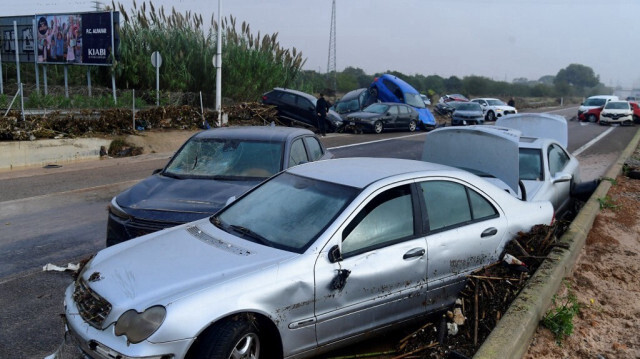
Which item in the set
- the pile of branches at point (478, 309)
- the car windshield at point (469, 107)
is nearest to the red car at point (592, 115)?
the car windshield at point (469, 107)

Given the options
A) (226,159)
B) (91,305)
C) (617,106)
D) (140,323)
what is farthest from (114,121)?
(617,106)

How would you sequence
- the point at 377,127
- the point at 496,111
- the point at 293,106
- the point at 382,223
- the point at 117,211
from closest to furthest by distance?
the point at 382,223, the point at 117,211, the point at 293,106, the point at 377,127, the point at 496,111

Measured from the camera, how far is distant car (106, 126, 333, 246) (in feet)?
19.7

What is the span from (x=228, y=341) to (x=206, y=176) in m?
3.89

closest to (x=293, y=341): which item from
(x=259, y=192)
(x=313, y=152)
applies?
(x=259, y=192)

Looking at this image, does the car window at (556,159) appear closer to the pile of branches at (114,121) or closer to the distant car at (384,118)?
the pile of branches at (114,121)

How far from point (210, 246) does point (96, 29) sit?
64.9 ft

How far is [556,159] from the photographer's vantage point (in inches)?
361

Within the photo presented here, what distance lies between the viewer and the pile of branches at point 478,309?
430cm

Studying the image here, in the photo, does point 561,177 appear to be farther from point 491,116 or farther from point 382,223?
point 491,116

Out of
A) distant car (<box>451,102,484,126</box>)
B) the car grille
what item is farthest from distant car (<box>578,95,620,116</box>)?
the car grille

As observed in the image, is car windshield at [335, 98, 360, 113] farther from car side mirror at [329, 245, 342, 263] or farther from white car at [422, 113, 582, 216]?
car side mirror at [329, 245, 342, 263]

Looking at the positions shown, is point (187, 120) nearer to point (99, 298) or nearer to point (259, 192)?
point (259, 192)

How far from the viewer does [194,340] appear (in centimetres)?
339
